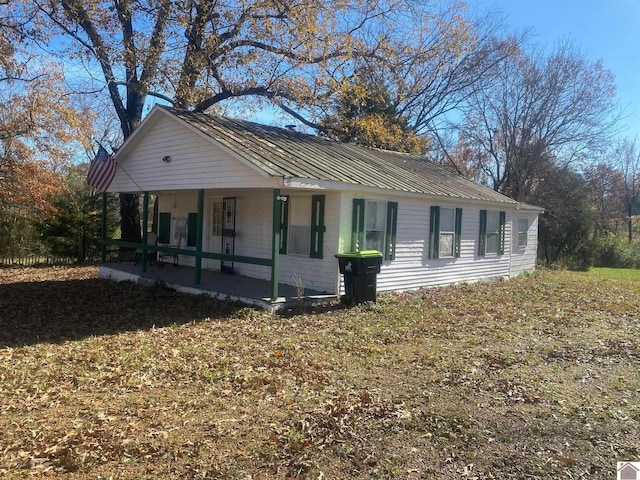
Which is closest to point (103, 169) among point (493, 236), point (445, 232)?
point (445, 232)

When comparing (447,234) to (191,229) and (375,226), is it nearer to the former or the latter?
(375,226)

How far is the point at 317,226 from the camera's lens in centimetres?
1098

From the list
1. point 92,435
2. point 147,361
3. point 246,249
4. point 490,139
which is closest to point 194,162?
point 246,249

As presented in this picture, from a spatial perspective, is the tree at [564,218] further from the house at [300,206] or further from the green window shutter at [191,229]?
the green window shutter at [191,229]

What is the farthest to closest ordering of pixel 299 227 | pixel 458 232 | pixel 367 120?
1. pixel 367 120
2. pixel 458 232
3. pixel 299 227

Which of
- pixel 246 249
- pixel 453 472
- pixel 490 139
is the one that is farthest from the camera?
pixel 490 139

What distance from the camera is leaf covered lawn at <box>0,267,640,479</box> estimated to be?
3670 mm

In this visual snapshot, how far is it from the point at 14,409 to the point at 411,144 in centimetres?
2267

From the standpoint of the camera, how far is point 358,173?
11.4 metres

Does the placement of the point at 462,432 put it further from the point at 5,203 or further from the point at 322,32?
the point at 5,203

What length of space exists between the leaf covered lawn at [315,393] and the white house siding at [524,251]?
7.66m

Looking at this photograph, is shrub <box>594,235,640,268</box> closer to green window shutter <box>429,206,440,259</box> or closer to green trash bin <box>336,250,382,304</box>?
green window shutter <box>429,206,440,259</box>

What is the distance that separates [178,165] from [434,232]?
22.4ft

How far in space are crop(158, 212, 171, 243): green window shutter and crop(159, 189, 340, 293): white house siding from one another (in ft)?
2.02
